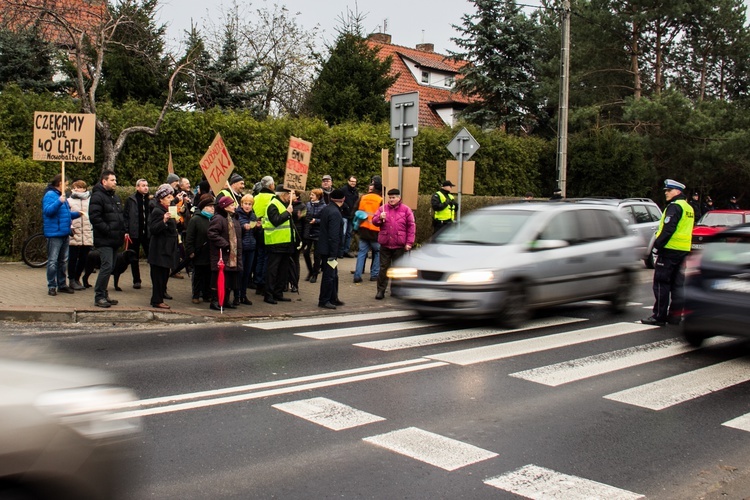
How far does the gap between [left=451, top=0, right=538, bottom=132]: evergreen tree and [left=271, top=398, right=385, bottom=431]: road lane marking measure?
30.3 m

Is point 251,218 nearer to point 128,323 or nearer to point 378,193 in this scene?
point 128,323

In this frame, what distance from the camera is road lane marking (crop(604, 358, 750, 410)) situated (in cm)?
686

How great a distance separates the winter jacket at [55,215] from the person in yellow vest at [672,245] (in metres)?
8.76

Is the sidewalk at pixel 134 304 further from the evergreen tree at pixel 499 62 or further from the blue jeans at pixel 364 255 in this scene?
the evergreen tree at pixel 499 62

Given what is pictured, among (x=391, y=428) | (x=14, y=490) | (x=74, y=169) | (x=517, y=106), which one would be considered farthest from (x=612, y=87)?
(x=14, y=490)

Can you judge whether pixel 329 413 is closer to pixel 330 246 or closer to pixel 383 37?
pixel 330 246

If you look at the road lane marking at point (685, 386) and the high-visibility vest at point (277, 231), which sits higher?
the high-visibility vest at point (277, 231)

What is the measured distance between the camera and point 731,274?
824cm

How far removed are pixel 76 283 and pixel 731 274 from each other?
385 inches

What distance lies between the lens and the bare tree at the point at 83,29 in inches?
713

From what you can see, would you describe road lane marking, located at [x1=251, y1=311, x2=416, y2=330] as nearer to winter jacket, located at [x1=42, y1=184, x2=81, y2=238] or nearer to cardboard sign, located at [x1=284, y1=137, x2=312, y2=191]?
cardboard sign, located at [x1=284, y1=137, x2=312, y2=191]

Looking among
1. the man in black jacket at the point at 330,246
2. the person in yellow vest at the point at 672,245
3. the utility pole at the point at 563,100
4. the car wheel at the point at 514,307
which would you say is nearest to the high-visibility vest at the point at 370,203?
the man in black jacket at the point at 330,246

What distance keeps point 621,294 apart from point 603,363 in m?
3.83

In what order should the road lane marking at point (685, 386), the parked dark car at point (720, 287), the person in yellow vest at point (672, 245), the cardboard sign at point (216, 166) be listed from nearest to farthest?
the road lane marking at point (685, 386), the parked dark car at point (720, 287), the person in yellow vest at point (672, 245), the cardboard sign at point (216, 166)
